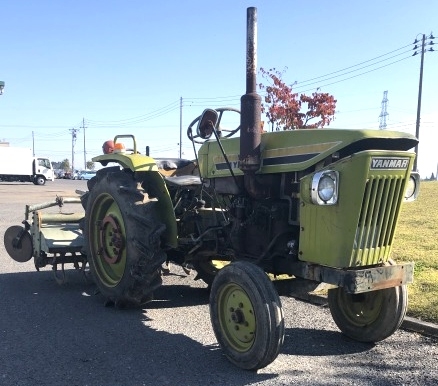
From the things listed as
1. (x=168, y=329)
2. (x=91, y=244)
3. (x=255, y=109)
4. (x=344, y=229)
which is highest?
(x=255, y=109)

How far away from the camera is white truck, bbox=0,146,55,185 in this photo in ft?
128

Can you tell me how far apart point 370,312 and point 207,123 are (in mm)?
2224

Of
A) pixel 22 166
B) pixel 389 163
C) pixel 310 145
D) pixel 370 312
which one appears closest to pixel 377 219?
pixel 389 163

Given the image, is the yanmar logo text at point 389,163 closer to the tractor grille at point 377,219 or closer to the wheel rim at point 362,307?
the tractor grille at point 377,219

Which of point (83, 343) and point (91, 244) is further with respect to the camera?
point (91, 244)

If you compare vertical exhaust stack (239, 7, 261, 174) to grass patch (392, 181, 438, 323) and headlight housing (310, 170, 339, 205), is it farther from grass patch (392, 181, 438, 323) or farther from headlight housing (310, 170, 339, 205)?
grass patch (392, 181, 438, 323)

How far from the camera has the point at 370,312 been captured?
14.2ft

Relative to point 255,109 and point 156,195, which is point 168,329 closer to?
point 156,195

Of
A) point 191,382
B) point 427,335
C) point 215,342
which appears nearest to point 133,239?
point 215,342

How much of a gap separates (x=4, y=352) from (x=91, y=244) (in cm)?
188

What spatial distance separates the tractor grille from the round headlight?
0.24m

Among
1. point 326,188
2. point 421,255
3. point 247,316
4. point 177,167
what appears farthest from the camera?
point 421,255

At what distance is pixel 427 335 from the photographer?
4.55 meters

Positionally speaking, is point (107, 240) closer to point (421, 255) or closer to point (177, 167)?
point (177, 167)
